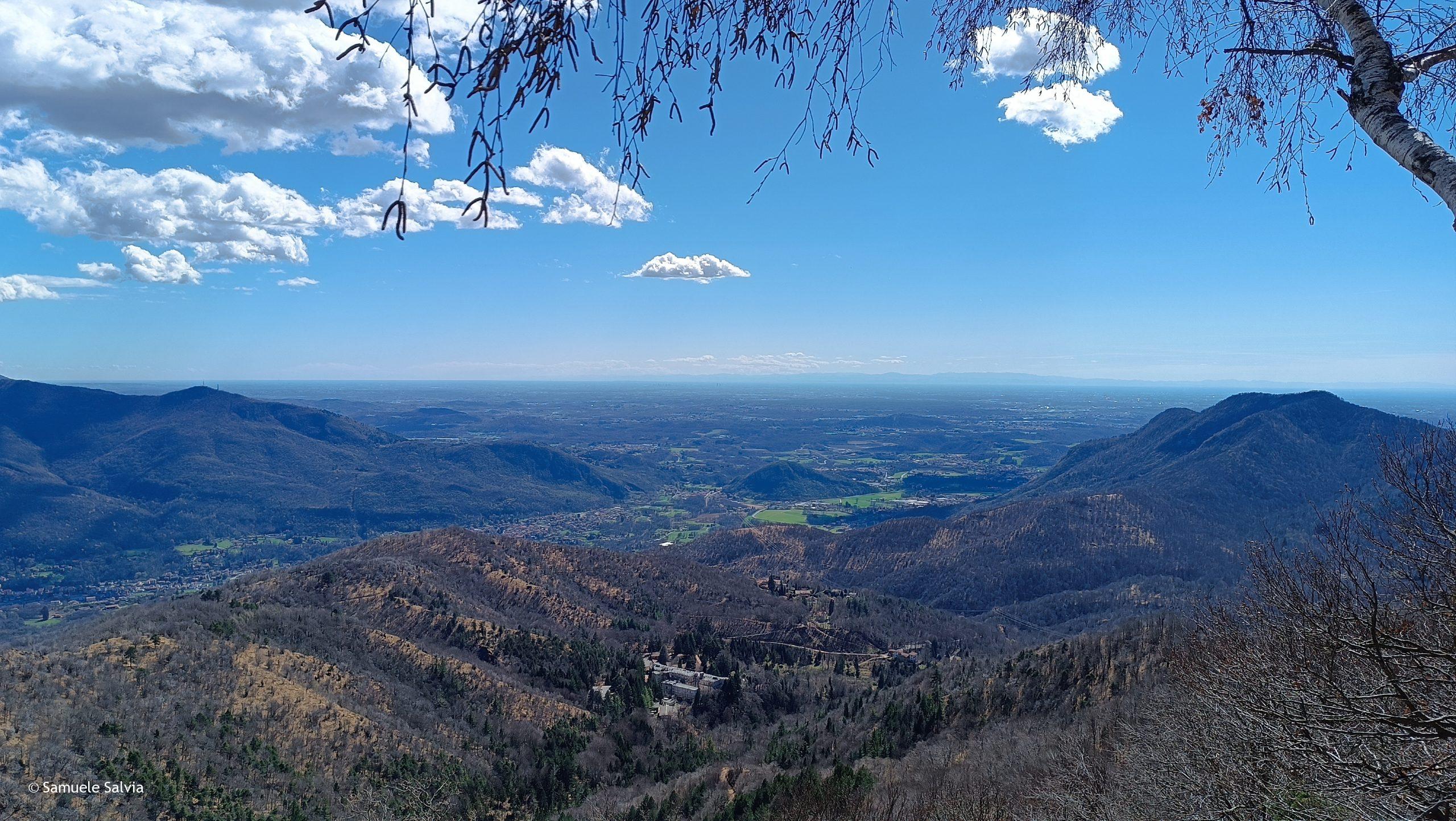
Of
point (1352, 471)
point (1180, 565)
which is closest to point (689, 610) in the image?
point (1180, 565)

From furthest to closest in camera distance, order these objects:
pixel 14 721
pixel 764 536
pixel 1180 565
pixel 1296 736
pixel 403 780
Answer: pixel 764 536, pixel 1180 565, pixel 403 780, pixel 14 721, pixel 1296 736

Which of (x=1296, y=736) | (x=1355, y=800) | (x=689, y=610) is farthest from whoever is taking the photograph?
(x=689, y=610)

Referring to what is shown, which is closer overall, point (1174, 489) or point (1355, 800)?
point (1355, 800)

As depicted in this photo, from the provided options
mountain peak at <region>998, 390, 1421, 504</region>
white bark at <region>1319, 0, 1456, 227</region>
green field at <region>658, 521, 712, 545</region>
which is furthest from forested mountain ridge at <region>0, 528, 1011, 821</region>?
mountain peak at <region>998, 390, 1421, 504</region>

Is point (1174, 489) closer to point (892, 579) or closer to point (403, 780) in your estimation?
point (892, 579)

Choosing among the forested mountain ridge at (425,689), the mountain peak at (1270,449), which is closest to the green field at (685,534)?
the forested mountain ridge at (425,689)

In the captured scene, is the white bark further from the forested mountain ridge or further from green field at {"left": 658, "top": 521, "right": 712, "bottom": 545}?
green field at {"left": 658, "top": 521, "right": 712, "bottom": 545}

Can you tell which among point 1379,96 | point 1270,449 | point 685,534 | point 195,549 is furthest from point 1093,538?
point 195,549

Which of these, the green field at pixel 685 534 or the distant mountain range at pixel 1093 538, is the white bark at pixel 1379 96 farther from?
the green field at pixel 685 534
